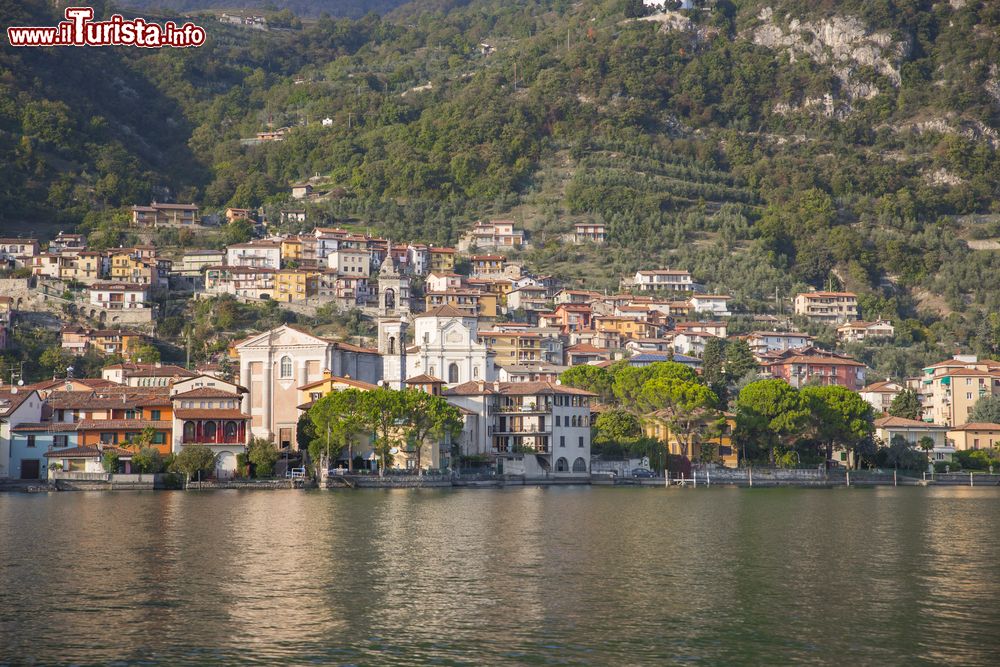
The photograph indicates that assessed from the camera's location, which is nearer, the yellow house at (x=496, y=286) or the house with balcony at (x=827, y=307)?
the yellow house at (x=496, y=286)

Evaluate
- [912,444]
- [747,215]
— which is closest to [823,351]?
[912,444]

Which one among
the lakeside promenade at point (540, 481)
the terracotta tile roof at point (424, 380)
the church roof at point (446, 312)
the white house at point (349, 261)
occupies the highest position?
the white house at point (349, 261)

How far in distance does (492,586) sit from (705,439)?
211ft

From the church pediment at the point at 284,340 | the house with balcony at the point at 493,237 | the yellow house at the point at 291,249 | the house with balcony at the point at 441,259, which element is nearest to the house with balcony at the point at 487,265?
the house with balcony at the point at 441,259

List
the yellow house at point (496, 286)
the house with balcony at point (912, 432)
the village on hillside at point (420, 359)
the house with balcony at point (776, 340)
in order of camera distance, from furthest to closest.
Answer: the yellow house at point (496, 286) → the house with balcony at point (776, 340) → the house with balcony at point (912, 432) → the village on hillside at point (420, 359)

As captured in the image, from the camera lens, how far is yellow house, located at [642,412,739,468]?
102 m

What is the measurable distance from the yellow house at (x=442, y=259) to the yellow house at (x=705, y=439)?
243 ft

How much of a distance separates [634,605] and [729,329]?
123 meters

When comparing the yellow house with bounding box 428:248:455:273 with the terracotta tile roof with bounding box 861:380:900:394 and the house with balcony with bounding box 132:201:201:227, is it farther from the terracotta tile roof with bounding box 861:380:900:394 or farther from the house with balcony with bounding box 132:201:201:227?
the terracotta tile roof with bounding box 861:380:900:394

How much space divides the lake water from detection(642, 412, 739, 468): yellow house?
36.6m

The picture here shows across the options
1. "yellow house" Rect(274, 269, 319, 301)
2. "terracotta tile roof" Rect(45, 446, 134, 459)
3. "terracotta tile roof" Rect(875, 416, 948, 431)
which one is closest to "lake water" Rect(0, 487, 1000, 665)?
"terracotta tile roof" Rect(45, 446, 134, 459)

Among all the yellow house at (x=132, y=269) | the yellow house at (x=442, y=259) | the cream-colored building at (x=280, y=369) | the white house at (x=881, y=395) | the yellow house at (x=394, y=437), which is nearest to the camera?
the yellow house at (x=394, y=437)

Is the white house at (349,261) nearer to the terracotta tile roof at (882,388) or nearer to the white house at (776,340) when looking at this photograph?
the white house at (776,340)

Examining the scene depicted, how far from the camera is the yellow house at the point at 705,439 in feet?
333
